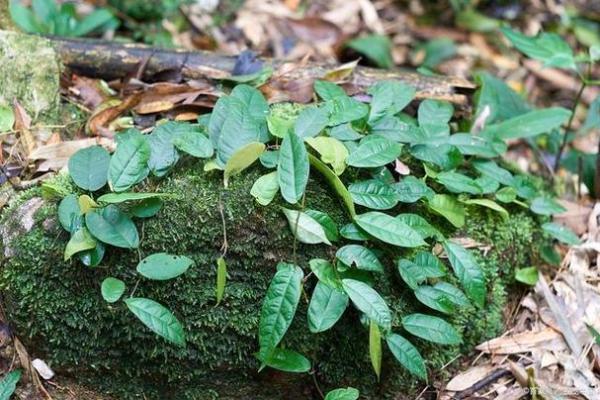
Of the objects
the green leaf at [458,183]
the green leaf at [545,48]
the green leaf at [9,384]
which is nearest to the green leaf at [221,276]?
the green leaf at [9,384]

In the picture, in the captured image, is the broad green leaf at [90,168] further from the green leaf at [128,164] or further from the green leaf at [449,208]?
the green leaf at [449,208]

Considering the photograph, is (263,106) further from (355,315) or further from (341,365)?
(341,365)

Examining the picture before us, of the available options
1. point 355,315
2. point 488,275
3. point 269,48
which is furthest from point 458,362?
point 269,48

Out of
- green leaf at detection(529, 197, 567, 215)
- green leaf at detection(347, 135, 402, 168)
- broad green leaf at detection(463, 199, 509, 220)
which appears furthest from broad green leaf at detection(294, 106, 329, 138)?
green leaf at detection(529, 197, 567, 215)

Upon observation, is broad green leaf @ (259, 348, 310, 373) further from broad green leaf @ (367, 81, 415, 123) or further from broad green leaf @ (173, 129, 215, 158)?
broad green leaf @ (367, 81, 415, 123)

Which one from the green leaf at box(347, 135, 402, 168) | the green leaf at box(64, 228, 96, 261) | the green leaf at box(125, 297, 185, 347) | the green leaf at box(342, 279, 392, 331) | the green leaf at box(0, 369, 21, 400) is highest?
the green leaf at box(347, 135, 402, 168)

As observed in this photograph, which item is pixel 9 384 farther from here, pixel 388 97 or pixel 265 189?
pixel 388 97
